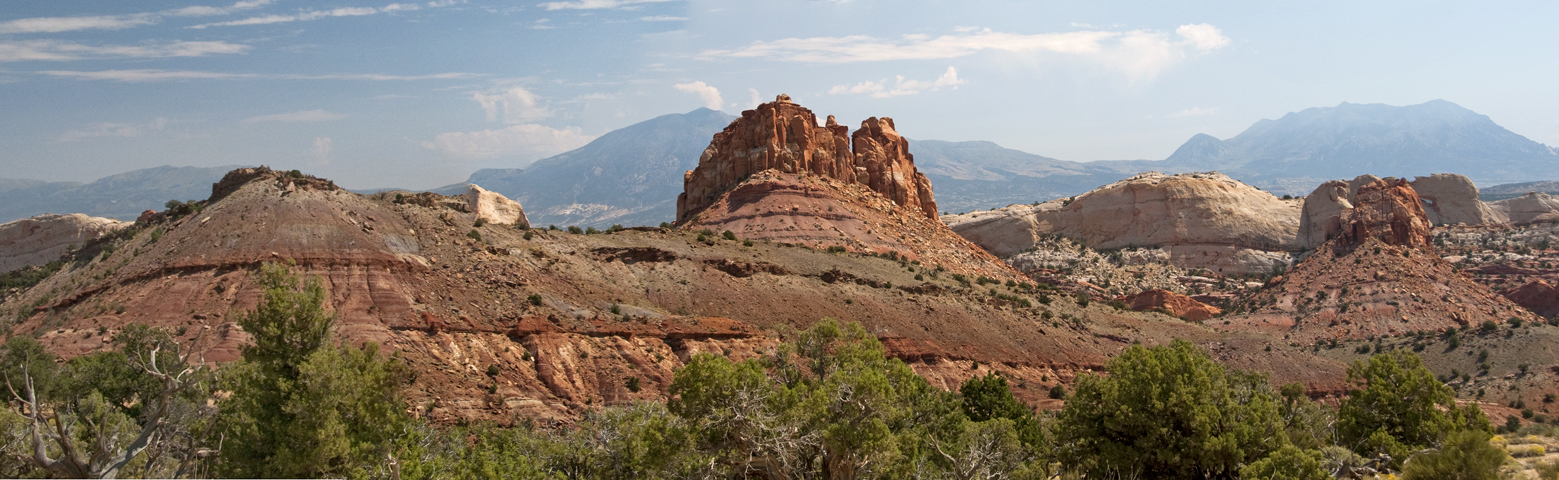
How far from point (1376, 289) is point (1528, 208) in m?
50.6

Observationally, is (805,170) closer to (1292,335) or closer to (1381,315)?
(1292,335)

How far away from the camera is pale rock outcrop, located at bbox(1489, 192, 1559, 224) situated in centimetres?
9706

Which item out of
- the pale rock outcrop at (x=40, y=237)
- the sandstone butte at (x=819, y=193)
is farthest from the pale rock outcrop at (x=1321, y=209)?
the pale rock outcrop at (x=40, y=237)

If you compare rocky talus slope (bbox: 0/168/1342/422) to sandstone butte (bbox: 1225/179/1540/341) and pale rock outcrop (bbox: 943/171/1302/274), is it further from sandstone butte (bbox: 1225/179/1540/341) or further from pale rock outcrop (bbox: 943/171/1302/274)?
pale rock outcrop (bbox: 943/171/1302/274)

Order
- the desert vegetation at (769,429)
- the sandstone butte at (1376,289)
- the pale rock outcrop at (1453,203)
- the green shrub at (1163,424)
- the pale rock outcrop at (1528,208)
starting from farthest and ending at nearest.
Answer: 1. the pale rock outcrop at (1528,208)
2. the pale rock outcrop at (1453,203)
3. the sandstone butte at (1376,289)
4. the green shrub at (1163,424)
5. the desert vegetation at (769,429)

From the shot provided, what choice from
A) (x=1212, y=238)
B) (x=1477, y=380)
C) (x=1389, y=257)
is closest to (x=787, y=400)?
(x=1477, y=380)

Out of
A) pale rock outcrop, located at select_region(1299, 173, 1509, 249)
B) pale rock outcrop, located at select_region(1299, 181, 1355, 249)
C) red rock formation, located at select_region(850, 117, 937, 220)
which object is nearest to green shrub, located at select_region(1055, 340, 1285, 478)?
red rock formation, located at select_region(850, 117, 937, 220)

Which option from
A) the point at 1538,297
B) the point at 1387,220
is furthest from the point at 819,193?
the point at 1538,297

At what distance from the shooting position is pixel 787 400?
20688 millimetres

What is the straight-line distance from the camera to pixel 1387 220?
75375 mm

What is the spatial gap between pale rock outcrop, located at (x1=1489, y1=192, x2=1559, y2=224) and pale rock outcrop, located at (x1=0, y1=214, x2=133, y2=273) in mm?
145258

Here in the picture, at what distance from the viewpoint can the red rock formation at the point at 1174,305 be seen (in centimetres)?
7469

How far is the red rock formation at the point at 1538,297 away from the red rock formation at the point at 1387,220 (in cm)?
716

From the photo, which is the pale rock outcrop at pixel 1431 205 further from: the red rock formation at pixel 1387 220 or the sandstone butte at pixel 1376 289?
the sandstone butte at pixel 1376 289
